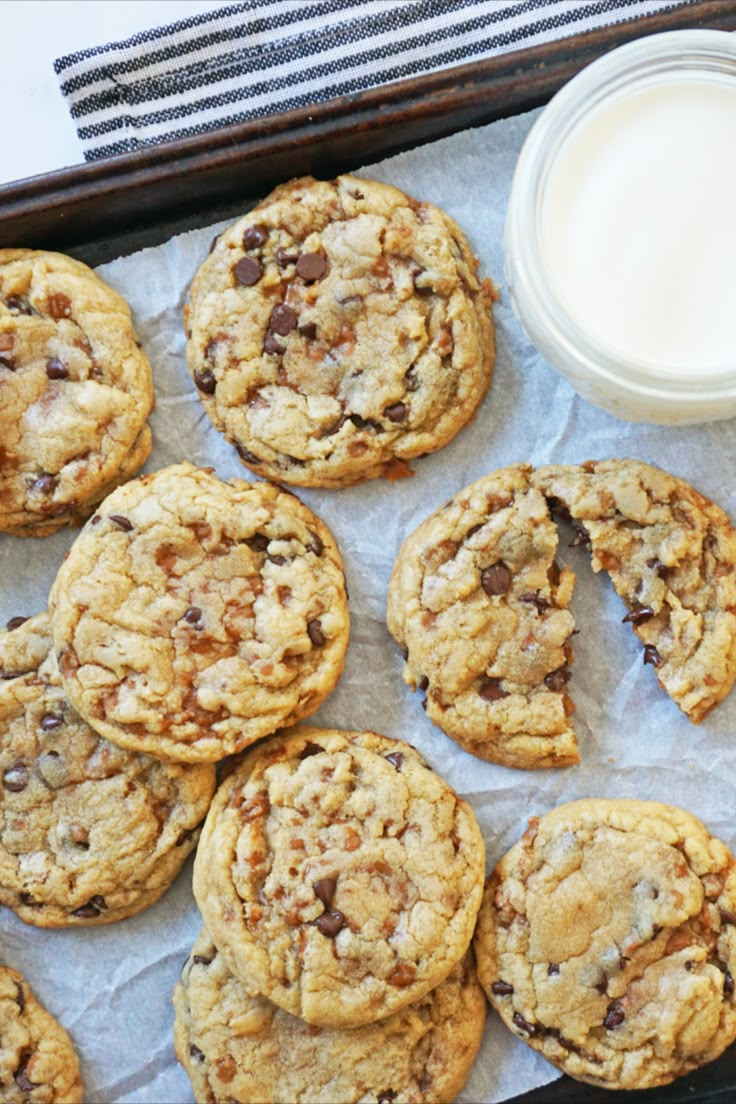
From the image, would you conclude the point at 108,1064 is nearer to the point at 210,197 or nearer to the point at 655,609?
the point at 655,609

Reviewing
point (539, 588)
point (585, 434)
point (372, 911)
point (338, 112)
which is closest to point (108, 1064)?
point (372, 911)

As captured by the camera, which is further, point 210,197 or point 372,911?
point 210,197

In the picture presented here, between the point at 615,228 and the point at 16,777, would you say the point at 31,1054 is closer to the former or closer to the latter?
the point at 16,777

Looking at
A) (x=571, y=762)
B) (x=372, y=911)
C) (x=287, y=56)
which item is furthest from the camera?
(x=287, y=56)

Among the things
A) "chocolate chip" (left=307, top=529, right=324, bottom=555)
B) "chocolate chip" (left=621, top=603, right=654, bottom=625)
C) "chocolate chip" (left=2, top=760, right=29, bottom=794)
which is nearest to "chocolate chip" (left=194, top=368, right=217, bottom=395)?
"chocolate chip" (left=307, top=529, right=324, bottom=555)

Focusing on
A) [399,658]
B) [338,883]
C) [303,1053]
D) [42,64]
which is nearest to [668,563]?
[399,658]

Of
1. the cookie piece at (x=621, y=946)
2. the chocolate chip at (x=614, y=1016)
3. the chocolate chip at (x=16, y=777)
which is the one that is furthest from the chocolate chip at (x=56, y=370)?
the chocolate chip at (x=614, y=1016)

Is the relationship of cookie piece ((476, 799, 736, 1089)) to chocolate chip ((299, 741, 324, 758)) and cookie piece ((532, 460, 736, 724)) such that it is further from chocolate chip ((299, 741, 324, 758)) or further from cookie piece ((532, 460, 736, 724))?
chocolate chip ((299, 741, 324, 758))
